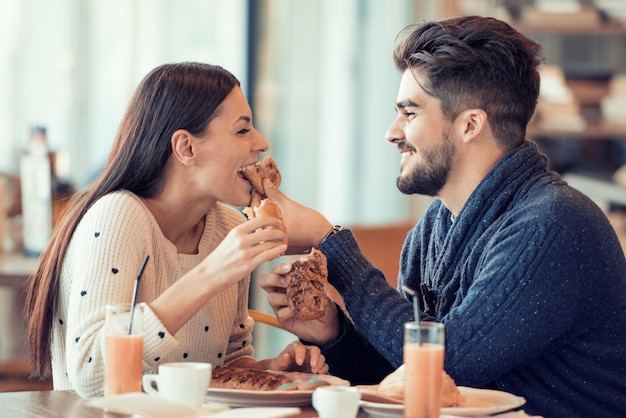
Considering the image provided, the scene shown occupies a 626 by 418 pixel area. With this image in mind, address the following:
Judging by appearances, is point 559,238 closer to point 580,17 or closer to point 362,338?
point 362,338

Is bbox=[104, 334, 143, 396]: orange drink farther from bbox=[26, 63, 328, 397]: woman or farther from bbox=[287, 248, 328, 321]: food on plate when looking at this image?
bbox=[287, 248, 328, 321]: food on plate

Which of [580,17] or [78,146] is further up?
[580,17]

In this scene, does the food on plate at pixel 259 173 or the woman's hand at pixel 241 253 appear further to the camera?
the food on plate at pixel 259 173

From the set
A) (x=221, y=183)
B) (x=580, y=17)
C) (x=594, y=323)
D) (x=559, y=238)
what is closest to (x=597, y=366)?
(x=594, y=323)

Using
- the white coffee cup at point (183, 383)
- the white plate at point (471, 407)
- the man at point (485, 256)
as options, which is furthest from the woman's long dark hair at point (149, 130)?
the white plate at point (471, 407)

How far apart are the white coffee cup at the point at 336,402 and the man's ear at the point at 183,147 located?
0.82 meters

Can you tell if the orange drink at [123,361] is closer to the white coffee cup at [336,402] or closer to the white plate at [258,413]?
the white plate at [258,413]

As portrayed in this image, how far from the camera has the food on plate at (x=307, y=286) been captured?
6.53ft

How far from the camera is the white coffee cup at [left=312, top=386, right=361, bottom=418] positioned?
1463 mm

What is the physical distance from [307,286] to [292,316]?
0.30 feet

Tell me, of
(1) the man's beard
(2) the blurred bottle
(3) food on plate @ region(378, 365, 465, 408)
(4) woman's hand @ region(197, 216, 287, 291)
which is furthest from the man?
(2) the blurred bottle

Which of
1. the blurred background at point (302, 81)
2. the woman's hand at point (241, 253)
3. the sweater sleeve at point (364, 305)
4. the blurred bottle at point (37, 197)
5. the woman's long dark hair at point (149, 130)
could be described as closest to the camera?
the woman's hand at point (241, 253)

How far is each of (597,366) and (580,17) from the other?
306cm

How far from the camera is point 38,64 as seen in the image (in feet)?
13.0
